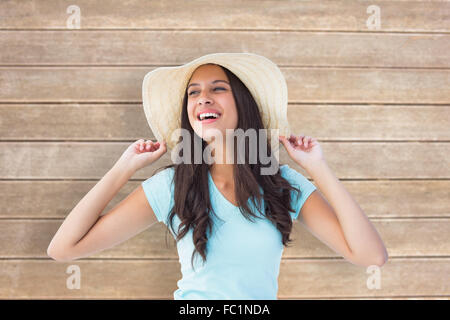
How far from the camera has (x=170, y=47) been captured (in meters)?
1.34

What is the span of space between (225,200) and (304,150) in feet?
0.88

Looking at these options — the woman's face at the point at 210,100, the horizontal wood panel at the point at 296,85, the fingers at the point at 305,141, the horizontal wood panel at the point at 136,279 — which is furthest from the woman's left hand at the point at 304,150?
the horizontal wood panel at the point at 136,279

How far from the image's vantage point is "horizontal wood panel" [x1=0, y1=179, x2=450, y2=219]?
133 centimetres

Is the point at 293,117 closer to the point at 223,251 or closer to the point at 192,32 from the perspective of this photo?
the point at 192,32

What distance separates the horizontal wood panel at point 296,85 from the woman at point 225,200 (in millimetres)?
236

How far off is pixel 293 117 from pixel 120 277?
833mm

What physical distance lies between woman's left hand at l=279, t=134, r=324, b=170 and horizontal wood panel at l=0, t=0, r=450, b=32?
0.49m

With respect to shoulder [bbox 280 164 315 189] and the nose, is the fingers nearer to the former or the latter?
shoulder [bbox 280 164 315 189]

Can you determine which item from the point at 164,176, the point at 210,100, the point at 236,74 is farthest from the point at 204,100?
the point at 164,176

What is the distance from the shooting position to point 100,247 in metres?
1.04

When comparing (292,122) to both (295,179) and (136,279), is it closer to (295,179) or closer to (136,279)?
(295,179)

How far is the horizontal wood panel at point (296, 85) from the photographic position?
4.40 feet

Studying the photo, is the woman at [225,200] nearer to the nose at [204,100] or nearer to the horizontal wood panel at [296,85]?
the nose at [204,100]

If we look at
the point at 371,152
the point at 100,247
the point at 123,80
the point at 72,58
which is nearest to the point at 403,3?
the point at 371,152
